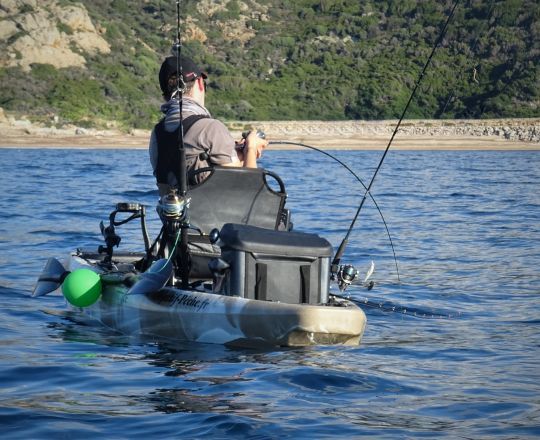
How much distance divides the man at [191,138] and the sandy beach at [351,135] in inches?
1800

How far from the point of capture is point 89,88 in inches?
2650

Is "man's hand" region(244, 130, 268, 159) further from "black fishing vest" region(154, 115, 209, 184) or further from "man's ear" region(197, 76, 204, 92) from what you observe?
"man's ear" region(197, 76, 204, 92)

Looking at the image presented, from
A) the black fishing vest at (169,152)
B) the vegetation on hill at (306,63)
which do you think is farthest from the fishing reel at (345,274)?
the vegetation on hill at (306,63)

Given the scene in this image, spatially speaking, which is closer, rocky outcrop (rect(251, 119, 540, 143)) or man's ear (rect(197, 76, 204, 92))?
man's ear (rect(197, 76, 204, 92))

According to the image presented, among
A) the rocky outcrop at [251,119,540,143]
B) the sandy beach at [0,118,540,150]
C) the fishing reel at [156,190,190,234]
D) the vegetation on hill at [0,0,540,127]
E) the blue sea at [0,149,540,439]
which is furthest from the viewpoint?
the vegetation on hill at [0,0,540,127]

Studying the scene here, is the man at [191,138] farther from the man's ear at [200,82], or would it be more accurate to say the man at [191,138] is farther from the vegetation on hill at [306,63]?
the vegetation on hill at [306,63]

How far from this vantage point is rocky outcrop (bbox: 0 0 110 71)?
2675 inches

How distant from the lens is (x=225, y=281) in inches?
263

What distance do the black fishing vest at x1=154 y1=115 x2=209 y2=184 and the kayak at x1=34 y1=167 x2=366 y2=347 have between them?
0.82 feet

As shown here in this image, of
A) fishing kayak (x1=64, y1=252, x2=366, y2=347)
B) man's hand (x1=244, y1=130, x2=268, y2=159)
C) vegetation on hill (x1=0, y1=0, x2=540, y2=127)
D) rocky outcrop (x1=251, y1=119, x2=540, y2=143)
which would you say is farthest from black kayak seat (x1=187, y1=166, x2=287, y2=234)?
rocky outcrop (x1=251, y1=119, x2=540, y2=143)

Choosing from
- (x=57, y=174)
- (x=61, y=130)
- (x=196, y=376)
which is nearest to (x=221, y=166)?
(x=196, y=376)

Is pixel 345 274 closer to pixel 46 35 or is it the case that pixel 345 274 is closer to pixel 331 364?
pixel 331 364

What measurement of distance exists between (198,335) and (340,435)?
197cm

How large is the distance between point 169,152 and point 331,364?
6.71 ft
